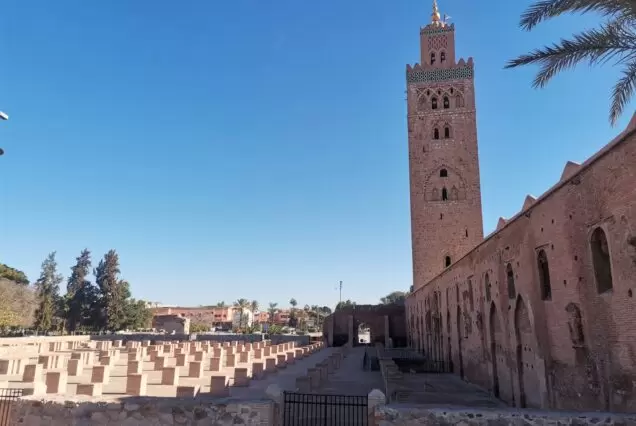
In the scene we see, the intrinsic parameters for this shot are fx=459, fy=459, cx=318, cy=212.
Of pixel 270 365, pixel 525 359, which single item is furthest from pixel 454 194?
pixel 525 359

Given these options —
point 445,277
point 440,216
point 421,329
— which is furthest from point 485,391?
point 440,216

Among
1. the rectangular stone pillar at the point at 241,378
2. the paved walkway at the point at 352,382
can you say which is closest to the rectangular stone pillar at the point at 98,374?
the rectangular stone pillar at the point at 241,378

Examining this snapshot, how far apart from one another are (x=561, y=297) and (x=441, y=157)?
2207 centimetres

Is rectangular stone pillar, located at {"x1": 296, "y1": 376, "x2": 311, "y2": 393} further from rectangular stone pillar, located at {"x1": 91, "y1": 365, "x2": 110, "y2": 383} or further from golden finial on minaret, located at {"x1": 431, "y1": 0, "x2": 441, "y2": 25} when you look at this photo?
golden finial on minaret, located at {"x1": 431, "y1": 0, "x2": 441, "y2": 25}

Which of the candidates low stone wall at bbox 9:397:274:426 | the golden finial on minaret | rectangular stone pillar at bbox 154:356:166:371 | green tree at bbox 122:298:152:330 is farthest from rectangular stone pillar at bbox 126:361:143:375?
green tree at bbox 122:298:152:330

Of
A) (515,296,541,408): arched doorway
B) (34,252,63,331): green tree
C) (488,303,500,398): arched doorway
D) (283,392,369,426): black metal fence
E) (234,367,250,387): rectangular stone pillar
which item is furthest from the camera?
(34,252,63,331): green tree

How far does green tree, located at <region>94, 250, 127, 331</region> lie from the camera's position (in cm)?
4475

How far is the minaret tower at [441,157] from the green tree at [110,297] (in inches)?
1230

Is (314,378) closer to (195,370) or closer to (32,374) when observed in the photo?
(195,370)

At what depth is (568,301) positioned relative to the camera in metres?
7.36

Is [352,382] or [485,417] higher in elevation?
[485,417]

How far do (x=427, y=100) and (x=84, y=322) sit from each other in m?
38.3

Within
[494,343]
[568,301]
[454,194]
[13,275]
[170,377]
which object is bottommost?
[170,377]

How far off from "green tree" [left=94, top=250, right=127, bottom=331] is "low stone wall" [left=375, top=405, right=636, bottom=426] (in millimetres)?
45244
